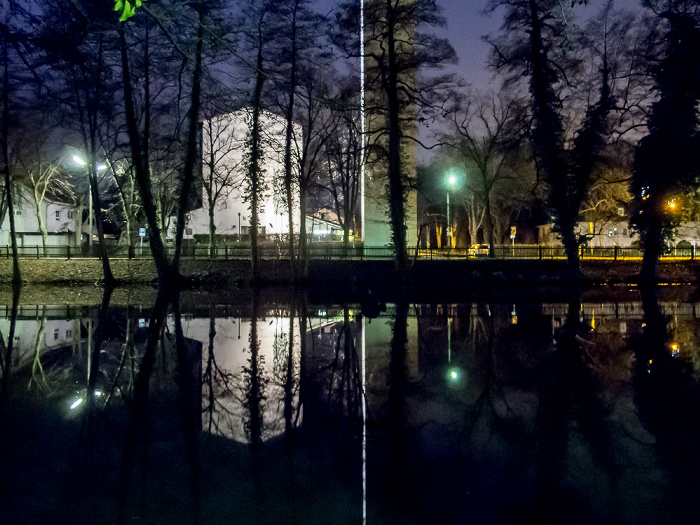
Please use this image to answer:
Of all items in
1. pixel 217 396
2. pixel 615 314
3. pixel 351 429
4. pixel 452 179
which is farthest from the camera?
pixel 452 179

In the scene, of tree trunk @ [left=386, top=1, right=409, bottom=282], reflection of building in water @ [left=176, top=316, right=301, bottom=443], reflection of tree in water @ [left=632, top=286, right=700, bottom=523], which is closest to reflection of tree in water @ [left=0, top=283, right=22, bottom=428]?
reflection of building in water @ [left=176, top=316, right=301, bottom=443]

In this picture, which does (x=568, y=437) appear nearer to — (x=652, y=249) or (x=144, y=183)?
(x=144, y=183)

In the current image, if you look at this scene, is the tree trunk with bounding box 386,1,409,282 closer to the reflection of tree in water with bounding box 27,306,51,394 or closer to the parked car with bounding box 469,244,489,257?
the parked car with bounding box 469,244,489,257

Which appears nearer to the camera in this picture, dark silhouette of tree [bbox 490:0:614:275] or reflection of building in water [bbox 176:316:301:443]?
reflection of building in water [bbox 176:316:301:443]

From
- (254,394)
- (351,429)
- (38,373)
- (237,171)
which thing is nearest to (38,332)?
(38,373)

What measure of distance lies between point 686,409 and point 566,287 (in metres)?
23.3

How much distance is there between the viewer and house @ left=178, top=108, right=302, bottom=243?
104ft

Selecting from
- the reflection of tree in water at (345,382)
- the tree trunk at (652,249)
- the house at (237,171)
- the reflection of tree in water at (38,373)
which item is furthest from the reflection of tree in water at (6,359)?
the tree trunk at (652,249)

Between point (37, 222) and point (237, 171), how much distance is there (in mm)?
36864

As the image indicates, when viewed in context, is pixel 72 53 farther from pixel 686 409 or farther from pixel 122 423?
pixel 686 409

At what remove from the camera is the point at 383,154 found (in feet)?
91.6

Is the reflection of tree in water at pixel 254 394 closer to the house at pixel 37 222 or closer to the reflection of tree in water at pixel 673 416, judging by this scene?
the reflection of tree in water at pixel 673 416

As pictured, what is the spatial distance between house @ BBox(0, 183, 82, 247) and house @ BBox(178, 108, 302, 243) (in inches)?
450

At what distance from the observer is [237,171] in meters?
40.2
